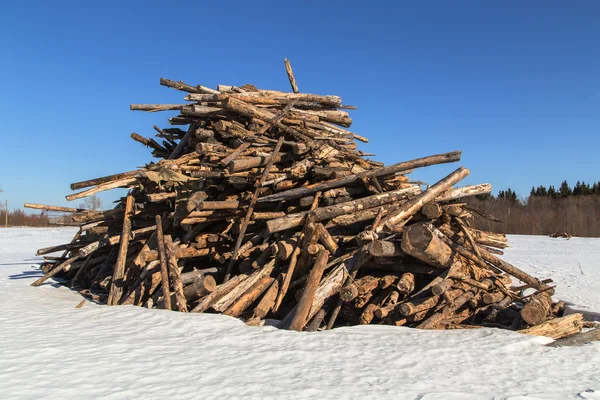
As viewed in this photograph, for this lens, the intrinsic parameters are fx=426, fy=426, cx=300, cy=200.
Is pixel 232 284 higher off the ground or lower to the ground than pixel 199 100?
Result: lower

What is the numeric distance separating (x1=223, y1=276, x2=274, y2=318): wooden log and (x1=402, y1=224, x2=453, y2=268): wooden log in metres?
2.86

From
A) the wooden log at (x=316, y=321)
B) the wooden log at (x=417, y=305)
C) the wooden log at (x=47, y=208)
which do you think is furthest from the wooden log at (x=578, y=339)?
the wooden log at (x=47, y=208)

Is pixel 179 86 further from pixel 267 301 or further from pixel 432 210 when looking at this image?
pixel 432 210

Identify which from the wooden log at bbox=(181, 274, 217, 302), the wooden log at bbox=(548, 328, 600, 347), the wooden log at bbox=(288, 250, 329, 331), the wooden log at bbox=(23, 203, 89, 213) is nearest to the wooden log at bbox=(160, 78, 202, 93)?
the wooden log at bbox=(23, 203, 89, 213)

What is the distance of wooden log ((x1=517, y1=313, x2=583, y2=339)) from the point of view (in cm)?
722

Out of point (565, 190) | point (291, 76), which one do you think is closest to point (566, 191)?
point (565, 190)

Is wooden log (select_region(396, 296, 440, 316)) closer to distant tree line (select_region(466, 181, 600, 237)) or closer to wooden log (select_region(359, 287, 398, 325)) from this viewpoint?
wooden log (select_region(359, 287, 398, 325))

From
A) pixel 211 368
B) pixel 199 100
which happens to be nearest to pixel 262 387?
pixel 211 368

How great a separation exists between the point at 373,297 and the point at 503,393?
376 centimetres

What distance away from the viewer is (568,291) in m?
12.9

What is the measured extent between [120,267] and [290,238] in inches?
169

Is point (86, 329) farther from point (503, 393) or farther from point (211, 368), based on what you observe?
point (503, 393)

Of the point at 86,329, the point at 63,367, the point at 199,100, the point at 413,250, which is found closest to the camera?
the point at 63,367

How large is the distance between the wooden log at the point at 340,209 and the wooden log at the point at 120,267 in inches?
154
